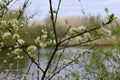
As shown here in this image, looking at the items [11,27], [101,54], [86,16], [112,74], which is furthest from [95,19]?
[11,27]

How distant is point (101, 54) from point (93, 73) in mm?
292

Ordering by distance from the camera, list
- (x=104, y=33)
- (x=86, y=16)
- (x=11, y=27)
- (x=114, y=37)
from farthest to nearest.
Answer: (x=86, y=16), (x=114, y=37), (x=11, y=27), (x=104, y=33)

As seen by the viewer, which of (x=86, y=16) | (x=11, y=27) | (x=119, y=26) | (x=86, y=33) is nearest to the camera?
(x=86, y=33)

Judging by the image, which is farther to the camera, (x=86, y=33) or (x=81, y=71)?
(x=81, y=71)

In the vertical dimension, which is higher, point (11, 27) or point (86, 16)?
point (11, 27)

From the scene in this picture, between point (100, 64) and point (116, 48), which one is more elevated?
point (116, 48)

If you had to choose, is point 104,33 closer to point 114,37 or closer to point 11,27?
point 11,27

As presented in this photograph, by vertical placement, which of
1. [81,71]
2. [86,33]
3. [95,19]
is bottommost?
[81,71]

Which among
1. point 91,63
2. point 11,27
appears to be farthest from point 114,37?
point 11,27

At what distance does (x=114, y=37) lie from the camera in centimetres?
434

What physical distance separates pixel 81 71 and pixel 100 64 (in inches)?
16.6

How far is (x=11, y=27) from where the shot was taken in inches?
66.4

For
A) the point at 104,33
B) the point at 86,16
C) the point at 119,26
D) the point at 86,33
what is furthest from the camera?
the point at 86,16

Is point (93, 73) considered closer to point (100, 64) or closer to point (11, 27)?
point (100, 64)
